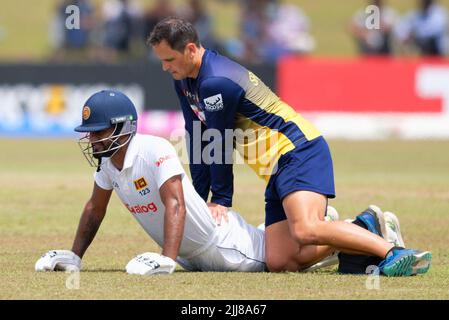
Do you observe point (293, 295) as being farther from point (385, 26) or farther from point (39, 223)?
point (385, 26)

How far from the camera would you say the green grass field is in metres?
8.55

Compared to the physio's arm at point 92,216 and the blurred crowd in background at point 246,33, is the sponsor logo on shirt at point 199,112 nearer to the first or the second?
the physio's arm at point 92,216

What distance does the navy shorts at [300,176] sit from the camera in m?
9.77

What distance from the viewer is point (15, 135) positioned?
27234 millimetres

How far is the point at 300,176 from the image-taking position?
978cm

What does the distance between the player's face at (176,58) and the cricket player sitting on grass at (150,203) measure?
1.87 feet

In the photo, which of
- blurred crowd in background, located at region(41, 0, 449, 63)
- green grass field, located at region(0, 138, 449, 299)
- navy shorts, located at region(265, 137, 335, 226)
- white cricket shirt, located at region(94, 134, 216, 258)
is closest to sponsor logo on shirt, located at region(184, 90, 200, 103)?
white cricket shirt, located at region(94, 134, 216, 258)

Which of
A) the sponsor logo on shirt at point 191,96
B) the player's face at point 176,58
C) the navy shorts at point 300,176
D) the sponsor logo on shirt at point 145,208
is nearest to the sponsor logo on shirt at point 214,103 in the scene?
the sponsor logo on shirt at point 191,96

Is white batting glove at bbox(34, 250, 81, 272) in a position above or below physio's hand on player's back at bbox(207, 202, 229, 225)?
below

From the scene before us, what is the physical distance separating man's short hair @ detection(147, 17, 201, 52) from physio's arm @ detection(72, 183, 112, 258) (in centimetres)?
144

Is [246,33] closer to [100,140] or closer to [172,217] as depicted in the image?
[100,140]

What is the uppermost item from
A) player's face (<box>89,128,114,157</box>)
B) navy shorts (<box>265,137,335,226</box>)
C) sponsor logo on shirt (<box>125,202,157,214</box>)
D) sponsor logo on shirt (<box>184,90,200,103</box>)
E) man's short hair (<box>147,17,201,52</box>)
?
man's short hair (<box>147,17,201,52</box>)

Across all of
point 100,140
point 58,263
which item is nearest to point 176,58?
point 100,140

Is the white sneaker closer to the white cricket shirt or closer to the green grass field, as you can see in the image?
the green grass field
